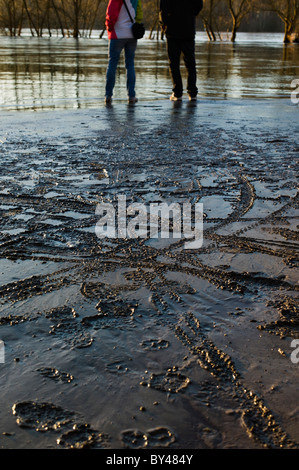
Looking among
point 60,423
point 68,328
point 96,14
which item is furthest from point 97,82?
point 96,14

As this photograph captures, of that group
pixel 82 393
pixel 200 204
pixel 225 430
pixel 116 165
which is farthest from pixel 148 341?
pixel 116 165

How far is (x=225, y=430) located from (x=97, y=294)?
1.06 metres

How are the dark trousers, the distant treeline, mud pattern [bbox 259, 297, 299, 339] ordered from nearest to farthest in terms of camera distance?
mud pattern [bbox 259, 297, 299, 339]
the dark trousers
the distant treeline

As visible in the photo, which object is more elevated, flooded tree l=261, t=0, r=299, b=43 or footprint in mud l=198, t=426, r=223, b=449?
flooded tree l=261, t=0, r=299, b=43

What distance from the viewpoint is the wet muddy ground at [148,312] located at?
1750 mm

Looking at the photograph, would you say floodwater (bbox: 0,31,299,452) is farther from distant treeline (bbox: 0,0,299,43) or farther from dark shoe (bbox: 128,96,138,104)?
distant treeline (bbox: 0,0,299,43)

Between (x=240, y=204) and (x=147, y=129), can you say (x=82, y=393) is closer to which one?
(x=240, y=204)

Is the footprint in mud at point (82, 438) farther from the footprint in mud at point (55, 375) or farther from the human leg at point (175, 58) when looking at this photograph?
the human leg at point (175, 58)

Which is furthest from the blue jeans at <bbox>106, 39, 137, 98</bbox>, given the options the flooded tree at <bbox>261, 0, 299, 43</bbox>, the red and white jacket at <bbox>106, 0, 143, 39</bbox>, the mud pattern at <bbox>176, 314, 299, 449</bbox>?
the flooded tree at <bbox>261, 0, 299, 43</bbox>

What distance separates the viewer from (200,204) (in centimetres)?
394

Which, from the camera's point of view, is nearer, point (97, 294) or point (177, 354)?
point (177, 354)

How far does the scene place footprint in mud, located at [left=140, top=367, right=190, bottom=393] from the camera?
1902mm

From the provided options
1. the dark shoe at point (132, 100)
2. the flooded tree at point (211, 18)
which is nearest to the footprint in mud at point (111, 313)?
the dark shoe at point (132, 100)

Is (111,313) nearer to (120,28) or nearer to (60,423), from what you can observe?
(60,423)
